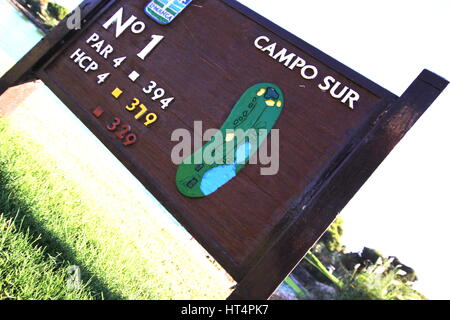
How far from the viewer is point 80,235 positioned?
294 centimetres

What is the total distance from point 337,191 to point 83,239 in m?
2.29

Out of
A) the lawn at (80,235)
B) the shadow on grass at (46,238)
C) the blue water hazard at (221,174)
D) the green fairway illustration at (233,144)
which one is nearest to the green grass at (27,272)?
the lawn at (80,235)

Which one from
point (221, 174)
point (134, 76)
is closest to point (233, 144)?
point (221, 174)

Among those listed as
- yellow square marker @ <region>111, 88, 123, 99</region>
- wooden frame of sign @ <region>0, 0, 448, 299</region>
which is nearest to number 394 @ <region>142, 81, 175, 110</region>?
wooden frame of sign @ <region>0, 0, 448, 299</region>

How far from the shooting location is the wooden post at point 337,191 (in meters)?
1.45

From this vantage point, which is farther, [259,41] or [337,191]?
[259,41]

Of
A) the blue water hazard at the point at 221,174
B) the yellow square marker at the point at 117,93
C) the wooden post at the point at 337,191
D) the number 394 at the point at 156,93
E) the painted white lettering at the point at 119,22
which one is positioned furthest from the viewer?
the painted white lettering at the point at 119,22

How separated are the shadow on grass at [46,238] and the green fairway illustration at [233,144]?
116 centimetres

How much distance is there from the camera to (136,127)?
2006mm

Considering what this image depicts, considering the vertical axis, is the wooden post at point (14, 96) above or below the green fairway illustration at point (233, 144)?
below

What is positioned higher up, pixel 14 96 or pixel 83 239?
pixel 14 96

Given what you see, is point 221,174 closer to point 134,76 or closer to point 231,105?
point 231,105

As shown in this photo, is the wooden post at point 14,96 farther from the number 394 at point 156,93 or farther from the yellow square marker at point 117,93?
the number 394 at point 156,93
